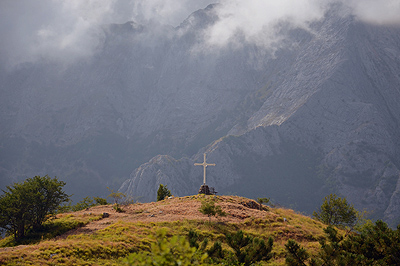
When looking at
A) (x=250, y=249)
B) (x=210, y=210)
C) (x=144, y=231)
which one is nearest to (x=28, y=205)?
(x=144, y=231)

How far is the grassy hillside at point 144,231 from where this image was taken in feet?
83.1

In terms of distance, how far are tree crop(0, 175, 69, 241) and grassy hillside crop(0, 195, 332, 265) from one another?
184cm

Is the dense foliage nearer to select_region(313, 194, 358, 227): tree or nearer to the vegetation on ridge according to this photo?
the vegetation on ridge

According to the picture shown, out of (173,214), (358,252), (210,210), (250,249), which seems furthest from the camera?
(173,214)

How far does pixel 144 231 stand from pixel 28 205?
1493 cm

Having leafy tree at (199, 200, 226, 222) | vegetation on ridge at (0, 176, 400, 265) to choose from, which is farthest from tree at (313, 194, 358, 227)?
leafy tree at (199, 200, 226, 222)

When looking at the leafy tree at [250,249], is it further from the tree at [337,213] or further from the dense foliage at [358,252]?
the tree at [337,213]

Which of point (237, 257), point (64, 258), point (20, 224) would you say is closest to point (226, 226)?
point (237, 257)

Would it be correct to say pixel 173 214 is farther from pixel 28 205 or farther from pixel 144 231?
pixel 28 205

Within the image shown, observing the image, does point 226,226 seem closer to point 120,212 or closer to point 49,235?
point 120,212

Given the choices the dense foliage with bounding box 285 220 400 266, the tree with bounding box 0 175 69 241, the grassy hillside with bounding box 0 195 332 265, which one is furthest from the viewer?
the tree with bounding box 0 175 69 241

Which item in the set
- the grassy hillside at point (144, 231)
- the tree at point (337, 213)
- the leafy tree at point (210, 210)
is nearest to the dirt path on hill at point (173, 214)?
the grassy hillside at point (144, 231)

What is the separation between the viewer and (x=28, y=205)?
37625 millimetres

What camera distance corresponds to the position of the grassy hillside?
83.1 feet
